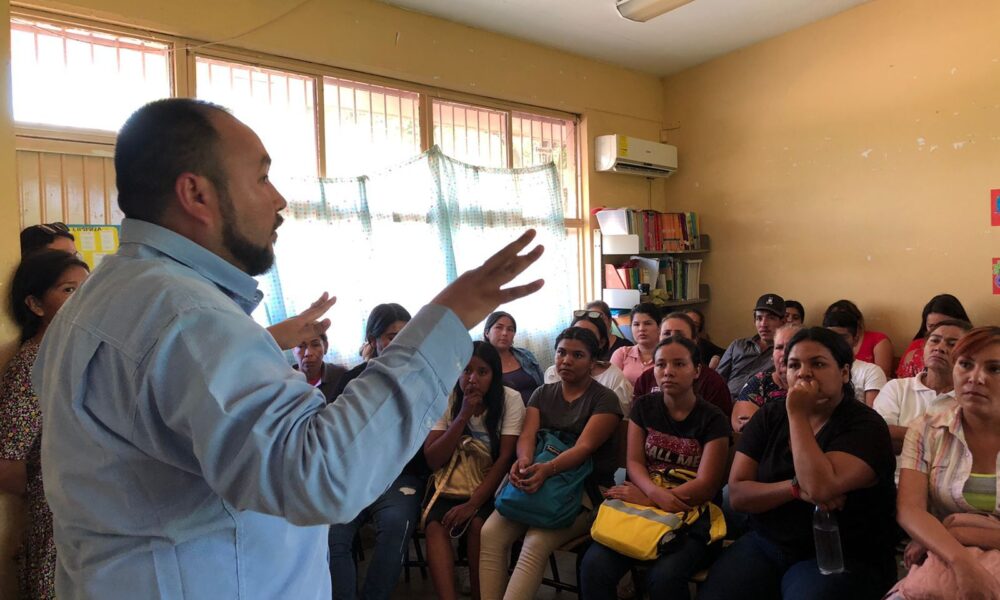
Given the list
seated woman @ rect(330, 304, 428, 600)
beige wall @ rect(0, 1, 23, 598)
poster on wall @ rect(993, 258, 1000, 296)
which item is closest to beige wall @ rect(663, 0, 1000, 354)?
poster on wall @ rect(993, 258, 1000, 296)

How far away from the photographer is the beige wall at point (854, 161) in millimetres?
4078

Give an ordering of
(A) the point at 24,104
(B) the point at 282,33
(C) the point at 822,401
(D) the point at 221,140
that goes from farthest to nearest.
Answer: (B) the point at 282,33 < (A) the point at 24,104 < (C) the point at 822,401 < (D) the point at 221,140

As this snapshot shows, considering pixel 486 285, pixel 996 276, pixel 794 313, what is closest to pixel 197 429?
pixel 486 285

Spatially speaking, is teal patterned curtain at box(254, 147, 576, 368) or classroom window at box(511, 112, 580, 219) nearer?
teal patterned curtain at box(254, 147, 576, 368)

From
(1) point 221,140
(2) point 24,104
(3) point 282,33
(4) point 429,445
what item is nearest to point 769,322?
(4) point 429,445

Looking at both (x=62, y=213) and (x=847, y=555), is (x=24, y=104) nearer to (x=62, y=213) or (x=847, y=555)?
(x=62, y=213)

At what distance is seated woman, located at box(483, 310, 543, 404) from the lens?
3758 millimetres

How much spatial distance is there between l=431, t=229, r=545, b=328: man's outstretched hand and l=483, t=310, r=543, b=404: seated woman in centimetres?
295

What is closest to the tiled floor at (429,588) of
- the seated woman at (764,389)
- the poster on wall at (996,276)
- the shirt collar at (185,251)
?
the seated woman at (764,389)

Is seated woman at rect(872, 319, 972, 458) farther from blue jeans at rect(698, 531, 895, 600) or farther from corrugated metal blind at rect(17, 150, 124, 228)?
corrugated metal blind at rect(17, 150, 124, 228)

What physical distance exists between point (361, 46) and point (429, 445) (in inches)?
101

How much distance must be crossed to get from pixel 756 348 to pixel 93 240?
12.7ft

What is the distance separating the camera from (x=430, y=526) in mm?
2742

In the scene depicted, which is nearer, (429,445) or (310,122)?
(429,445)
